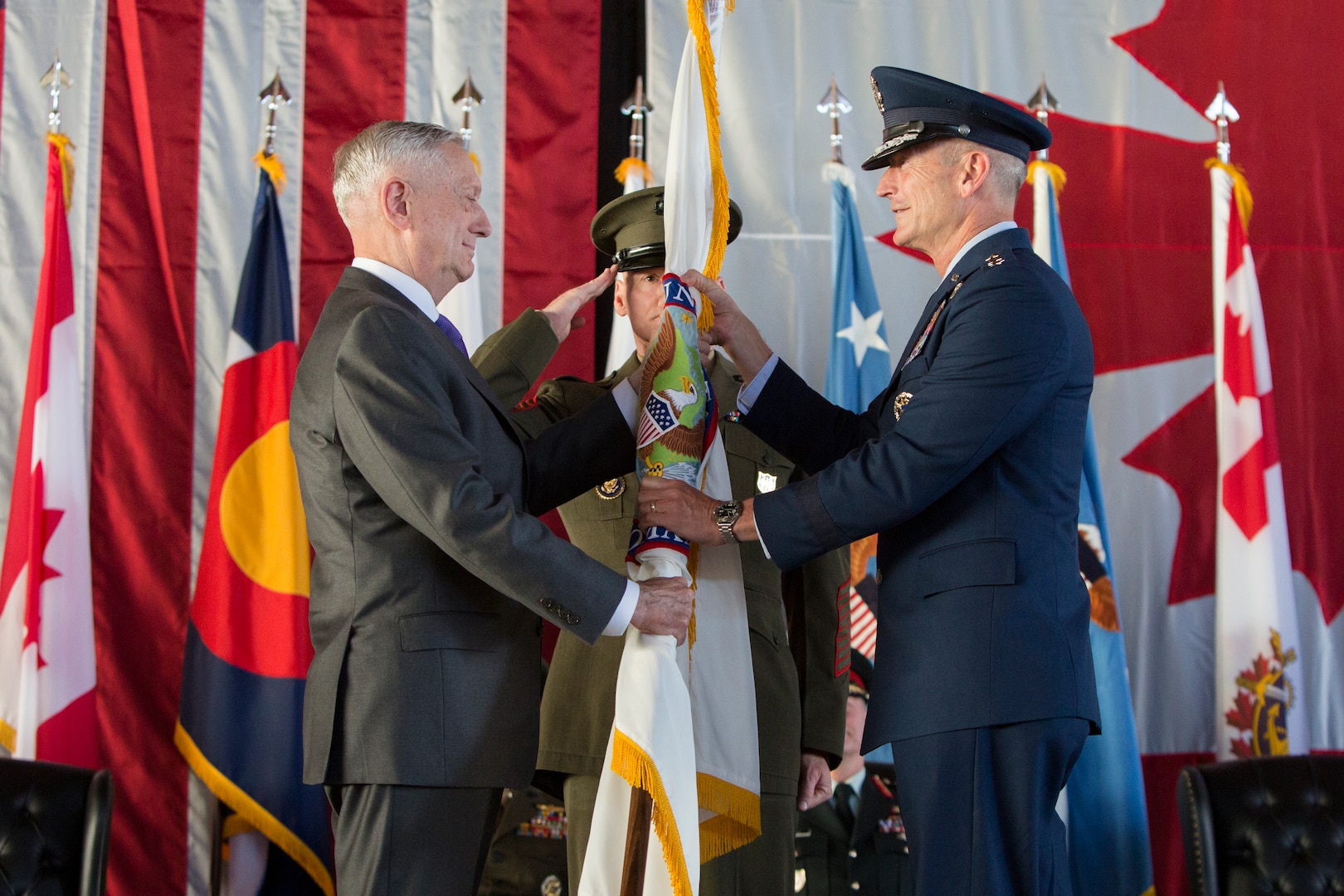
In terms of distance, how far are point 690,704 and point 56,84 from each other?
2948 millimetres

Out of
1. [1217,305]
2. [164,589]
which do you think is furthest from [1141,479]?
[164,589]

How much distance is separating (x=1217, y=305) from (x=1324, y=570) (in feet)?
3.16

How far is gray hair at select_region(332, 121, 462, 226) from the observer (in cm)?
212

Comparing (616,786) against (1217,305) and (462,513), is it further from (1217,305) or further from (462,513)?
(1217,305)

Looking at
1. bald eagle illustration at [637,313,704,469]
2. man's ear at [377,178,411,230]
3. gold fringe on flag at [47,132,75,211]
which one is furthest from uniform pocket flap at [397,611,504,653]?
gold fringe on flag at [47,132,75,211]

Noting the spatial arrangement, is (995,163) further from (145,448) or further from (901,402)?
(145,448)

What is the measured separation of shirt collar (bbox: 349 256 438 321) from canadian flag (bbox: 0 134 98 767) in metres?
1.88

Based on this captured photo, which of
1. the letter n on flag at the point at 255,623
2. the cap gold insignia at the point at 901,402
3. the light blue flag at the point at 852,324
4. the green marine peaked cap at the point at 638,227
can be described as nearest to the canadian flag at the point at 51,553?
the letter n on flag at the point at 255,623

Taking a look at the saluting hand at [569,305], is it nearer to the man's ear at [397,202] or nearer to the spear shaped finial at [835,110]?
the man's ear at [397,202]

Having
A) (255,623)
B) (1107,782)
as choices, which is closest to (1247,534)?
(1107,782)

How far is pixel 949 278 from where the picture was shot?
2217 millimetres

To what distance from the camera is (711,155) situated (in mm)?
2422

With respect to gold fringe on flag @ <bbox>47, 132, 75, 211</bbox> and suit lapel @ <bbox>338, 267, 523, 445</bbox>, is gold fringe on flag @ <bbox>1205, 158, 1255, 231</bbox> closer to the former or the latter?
suit lapel @ <bbox>338, 267, 523, 445</bbox>

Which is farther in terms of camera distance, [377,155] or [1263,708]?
[1263,708]
